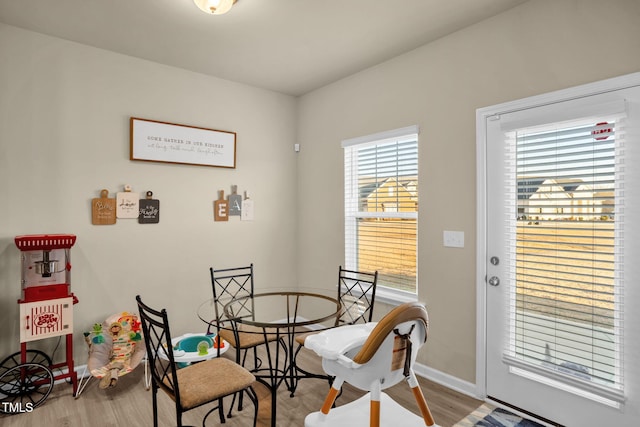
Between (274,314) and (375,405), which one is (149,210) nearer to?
(274,314)

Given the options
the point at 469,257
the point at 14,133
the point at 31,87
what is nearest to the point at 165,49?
the point at 31,87

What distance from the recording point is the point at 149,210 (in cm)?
326

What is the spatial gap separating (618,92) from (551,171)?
1.70ft

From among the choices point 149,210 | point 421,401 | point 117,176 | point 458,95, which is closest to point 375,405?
point 421,401

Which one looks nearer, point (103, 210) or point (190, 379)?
point (190, 379)

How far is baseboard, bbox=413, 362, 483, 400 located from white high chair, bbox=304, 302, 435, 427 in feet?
3.66

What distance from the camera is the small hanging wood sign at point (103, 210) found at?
3.00 metres

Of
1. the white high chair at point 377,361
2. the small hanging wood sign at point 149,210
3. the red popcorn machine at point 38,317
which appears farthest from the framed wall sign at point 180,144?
the white high chair at point 377,361

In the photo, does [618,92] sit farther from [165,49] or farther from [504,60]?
[165,49]

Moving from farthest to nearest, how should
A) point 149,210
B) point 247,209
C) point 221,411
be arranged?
1. point 247,209
2. point 149,210
3. point 221,411

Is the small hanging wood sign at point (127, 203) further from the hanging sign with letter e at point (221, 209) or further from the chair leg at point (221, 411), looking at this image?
the chair leg at point (221, 411)

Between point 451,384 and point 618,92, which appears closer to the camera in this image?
point 618,92

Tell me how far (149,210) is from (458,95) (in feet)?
9.11

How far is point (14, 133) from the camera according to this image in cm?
269
